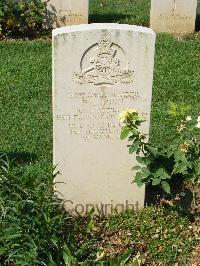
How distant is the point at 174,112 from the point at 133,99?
0.36 metres

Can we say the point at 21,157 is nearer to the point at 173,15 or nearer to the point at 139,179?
the point at 139,179

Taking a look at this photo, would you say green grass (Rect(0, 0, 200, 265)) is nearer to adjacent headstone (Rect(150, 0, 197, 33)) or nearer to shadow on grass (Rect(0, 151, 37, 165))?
shadow on grass (Rect(0, 151, 37, 165))

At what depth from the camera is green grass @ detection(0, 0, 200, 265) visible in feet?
15.3

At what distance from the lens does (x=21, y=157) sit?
5.86m

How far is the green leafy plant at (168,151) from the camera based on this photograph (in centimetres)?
440

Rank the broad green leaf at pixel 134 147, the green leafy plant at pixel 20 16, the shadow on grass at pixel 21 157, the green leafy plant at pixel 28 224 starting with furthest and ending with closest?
the green leafy plant at pixel 20 16, the shadow on grass at pixel 21 157, the broad green leaf at pixel 134 147, the green leafy plant at pixel 28 224

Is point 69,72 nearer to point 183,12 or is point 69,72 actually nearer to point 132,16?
point 183,12

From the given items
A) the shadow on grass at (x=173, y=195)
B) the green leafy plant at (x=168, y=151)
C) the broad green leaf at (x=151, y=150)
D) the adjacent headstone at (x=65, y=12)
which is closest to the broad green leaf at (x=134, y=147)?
the green leafy plant at (x=168, y=151)

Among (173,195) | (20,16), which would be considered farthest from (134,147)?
(20,16)

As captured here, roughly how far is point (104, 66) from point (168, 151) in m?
0.94

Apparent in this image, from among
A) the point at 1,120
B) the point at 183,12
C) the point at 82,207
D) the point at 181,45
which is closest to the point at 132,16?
the point at 183,12

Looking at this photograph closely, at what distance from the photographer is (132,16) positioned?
36.4 feet

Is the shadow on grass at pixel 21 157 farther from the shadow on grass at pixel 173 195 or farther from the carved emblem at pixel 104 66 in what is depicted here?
the carved emblem at pixel 104 66

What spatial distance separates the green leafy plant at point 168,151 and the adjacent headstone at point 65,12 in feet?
18.7
